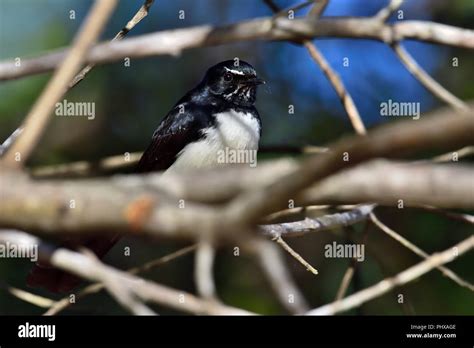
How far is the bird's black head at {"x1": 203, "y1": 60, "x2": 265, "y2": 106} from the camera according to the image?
212 inches

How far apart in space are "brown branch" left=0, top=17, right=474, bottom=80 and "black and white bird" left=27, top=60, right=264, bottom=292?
292cm

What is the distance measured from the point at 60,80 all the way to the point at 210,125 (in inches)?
134

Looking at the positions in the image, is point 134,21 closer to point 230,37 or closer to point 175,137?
point 230,37

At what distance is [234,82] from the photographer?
5.43 metres

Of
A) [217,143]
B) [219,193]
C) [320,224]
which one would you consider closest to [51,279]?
[320,224]

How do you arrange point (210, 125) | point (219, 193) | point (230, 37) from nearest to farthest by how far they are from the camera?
point (219, 193), point (230, 37), point (210, 125)

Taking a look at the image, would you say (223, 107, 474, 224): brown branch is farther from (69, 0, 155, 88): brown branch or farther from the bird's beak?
the bird's beak

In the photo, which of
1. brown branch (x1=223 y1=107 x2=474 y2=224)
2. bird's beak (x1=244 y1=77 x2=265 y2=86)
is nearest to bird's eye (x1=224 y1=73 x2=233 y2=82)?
bird's beak (x1=244 y1=77 x2=265 y2=86)

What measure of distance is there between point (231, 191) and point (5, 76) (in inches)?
33.2

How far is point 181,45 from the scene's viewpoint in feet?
6.79
